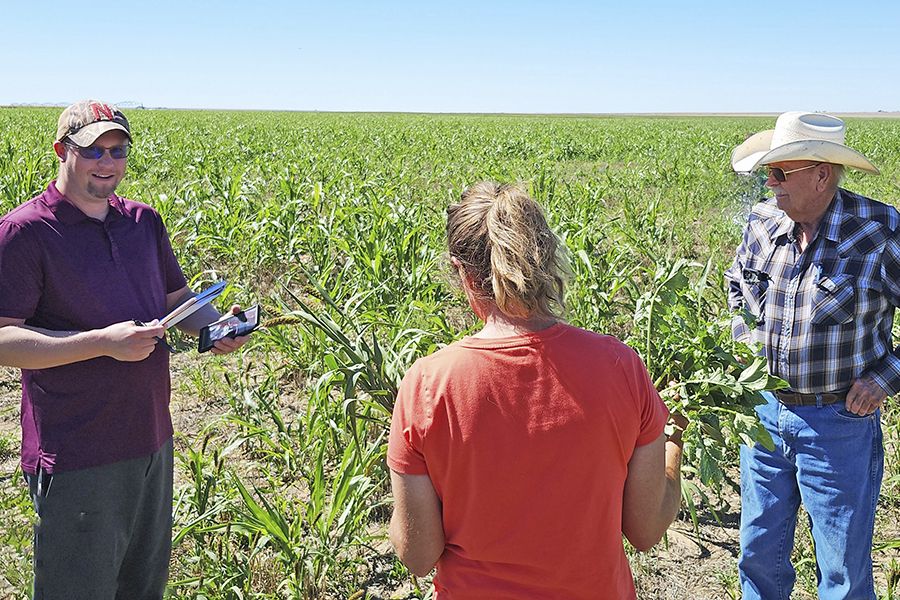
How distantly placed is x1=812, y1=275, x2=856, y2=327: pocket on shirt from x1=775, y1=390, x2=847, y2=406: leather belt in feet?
0.81

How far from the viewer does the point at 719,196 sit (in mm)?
10297

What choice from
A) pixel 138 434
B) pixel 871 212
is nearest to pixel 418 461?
pixel 138 434

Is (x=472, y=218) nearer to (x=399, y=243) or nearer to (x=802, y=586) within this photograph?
(x=802, y=586)

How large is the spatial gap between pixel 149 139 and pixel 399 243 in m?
13.5

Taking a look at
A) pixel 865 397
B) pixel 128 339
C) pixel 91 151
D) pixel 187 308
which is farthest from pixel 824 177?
pixel 91 151

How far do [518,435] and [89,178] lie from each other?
1603mm

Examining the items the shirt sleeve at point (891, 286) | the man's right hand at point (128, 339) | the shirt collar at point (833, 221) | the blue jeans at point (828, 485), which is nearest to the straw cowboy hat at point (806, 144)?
the shirt collar at point (833, 221)

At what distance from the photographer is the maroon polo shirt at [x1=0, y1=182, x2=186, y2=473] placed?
6.66ft

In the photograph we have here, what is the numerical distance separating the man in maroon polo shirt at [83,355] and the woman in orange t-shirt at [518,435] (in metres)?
1.05

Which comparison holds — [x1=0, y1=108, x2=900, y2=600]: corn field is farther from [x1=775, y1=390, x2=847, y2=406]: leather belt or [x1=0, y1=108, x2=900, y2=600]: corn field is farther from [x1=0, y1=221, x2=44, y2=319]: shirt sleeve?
[x1=0, y1=221, x2=44, y2=319]: shirt sleeve

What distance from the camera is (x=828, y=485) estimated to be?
246 centimetres

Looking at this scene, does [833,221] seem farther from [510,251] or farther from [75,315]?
[75,315]

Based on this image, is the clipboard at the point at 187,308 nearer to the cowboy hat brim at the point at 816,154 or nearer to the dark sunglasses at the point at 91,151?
the dark sunglasses at the point at 91,151

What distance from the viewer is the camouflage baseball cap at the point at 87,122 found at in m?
2.18
